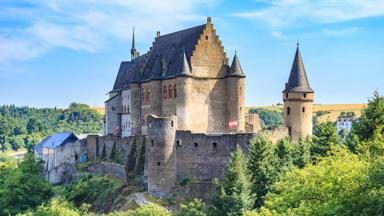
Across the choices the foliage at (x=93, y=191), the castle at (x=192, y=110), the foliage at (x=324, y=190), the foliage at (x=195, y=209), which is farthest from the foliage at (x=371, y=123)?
the foliage at (x=93, y=191)

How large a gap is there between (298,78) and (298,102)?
325 centimetres

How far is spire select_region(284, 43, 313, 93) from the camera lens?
71.1 metres

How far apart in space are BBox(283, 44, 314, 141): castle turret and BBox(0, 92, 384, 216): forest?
5042mm

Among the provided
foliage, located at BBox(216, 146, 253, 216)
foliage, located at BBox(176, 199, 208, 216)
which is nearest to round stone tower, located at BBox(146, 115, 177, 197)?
foliage, located at BBox(176, 199, 208, 216)

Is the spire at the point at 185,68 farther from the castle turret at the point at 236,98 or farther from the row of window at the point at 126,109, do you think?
the row of window at the point at 126,109

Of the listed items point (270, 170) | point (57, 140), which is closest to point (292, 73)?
point (270, 170)

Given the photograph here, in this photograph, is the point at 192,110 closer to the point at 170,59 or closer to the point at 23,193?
the point at 170,59

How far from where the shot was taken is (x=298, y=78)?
7169 cm

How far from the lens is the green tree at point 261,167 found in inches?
2131

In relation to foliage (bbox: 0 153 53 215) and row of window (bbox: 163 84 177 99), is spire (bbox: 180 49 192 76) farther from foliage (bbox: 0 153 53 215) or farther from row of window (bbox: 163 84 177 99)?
foliage (bbox: 0 153 53 215)

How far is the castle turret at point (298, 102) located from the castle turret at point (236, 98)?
5.77 meters

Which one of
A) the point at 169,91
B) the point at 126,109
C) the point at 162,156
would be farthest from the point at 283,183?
the point at 126,109

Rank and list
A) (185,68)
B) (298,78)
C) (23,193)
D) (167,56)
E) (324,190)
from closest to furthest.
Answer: (324,190) < (185,68) < (298,78) < (167,56) < (23,193)

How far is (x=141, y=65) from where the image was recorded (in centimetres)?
8294
